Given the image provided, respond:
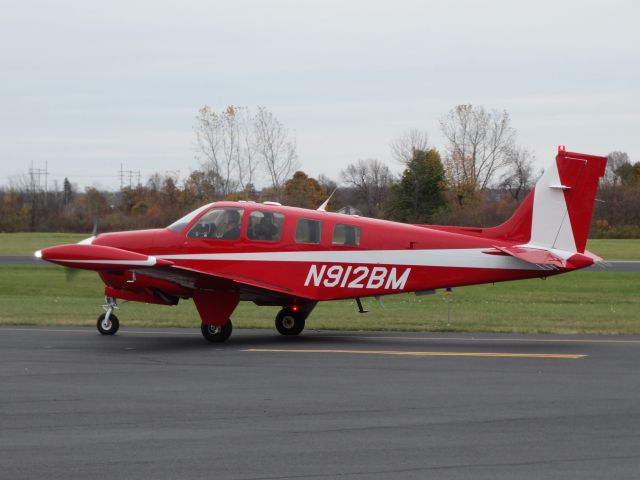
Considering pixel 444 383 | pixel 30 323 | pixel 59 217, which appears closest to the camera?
pixel 444 383

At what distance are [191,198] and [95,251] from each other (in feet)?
167

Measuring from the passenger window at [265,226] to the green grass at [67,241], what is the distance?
41.6 m

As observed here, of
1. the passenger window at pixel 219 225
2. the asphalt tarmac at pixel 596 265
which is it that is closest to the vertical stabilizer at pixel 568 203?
the passenger window at pixel 219 225

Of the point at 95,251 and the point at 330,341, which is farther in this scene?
the point at 330,341

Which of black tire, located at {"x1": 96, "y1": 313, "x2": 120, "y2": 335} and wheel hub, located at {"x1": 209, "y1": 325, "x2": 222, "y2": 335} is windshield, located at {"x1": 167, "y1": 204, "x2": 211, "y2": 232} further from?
black tire, located at {"x1": 96, "y1": 313, "x2": 120, "y2": 335}

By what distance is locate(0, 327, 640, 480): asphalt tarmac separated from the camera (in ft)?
27.0

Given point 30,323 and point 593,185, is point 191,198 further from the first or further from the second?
point 593,185

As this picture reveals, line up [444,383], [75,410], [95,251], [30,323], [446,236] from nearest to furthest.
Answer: [75,410] < [444,383] < [95,251] < [446,236] < [30,323]

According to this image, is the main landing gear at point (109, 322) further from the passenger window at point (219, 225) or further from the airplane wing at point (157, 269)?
the passenger window at point (219, 225)

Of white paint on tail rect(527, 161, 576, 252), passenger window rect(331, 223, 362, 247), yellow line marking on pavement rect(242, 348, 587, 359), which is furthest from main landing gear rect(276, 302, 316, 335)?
white paint on tail rect(527, 161, 576, 252)

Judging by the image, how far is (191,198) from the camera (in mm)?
66750

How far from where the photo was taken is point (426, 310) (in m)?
25.4

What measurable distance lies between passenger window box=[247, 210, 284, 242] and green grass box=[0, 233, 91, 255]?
44260mm

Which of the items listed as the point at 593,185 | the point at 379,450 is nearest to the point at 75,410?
the point at 379,450
